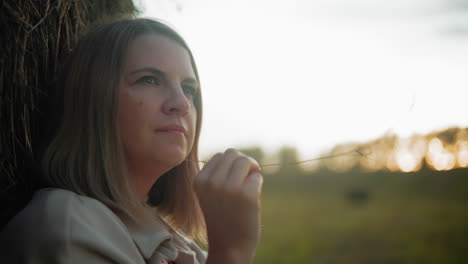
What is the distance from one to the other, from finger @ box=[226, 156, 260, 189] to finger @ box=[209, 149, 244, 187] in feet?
0.04

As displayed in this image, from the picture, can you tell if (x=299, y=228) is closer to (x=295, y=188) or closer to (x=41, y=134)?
(x=295, y=188)

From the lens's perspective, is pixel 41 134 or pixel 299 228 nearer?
pixel 41 134

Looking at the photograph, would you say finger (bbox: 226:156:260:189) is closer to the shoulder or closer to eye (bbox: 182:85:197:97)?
the shoulder

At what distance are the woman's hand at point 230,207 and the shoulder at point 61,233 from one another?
28 centimetres

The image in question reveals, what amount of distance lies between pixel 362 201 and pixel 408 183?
1725 millimetres

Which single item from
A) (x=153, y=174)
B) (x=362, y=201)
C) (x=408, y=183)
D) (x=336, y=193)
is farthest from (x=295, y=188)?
(x=153, y=174)

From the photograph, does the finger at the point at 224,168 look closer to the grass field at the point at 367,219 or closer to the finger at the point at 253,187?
the finger at the point at 253,187

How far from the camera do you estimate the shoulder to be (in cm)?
94

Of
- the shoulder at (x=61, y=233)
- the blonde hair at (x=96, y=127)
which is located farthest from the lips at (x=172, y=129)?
the shoulder at (x=61, y=233)

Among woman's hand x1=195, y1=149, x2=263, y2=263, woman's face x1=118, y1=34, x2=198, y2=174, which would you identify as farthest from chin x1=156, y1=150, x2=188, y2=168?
woman's hand x1=195, y1=149, x2=263, y2=263

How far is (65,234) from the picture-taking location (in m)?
0.96

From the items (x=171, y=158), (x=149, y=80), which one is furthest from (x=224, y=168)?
(x=149, y=80)

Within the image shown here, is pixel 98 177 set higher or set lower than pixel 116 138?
lower

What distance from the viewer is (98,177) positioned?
4.39 feet
